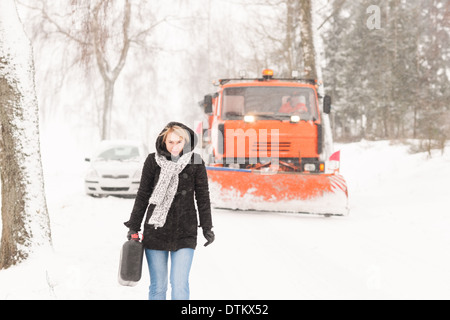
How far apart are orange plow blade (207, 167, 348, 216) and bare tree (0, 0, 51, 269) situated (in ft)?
12.7

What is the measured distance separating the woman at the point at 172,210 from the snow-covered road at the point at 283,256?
1.02 metres

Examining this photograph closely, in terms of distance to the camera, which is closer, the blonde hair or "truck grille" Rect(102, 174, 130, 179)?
the blonde hair

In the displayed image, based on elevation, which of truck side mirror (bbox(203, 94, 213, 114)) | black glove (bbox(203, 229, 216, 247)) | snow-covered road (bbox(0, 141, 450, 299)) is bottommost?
snow-covered road (bbox(0, 141, 450, 299))

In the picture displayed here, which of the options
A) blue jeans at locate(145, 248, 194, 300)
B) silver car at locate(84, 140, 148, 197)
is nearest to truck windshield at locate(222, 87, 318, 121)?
silver car at locate(84, 140, 148, 197)

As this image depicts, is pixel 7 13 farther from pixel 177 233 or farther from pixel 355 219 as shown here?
pixel 355 219

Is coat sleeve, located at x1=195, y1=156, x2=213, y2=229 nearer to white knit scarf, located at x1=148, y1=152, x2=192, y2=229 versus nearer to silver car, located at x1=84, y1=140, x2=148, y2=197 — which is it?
white knit scarf, located at x1=148, y1=152, x2=192, y2=229

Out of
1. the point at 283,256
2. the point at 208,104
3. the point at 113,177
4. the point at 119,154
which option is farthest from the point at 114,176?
the point at 283,256

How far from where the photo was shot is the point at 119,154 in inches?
496

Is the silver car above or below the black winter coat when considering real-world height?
below

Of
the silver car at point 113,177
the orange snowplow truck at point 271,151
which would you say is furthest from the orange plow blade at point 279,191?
the silver car at point 113,177

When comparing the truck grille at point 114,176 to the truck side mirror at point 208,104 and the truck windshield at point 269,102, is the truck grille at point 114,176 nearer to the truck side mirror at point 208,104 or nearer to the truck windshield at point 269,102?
the truck side mirror at point 208,104

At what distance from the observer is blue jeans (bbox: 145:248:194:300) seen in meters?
3.22
